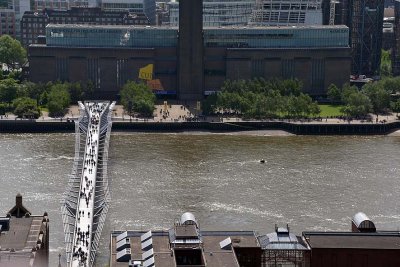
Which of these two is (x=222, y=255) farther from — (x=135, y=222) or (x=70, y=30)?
(x=70, y=30)

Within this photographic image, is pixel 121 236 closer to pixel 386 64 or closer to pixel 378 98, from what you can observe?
pixel 378 98

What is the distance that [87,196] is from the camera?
44406mm

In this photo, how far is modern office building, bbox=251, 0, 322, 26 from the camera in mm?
101062

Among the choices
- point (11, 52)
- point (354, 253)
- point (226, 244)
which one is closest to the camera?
point (354, 253)

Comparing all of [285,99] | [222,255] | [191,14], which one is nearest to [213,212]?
[222,255]

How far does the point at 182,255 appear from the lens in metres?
33.8

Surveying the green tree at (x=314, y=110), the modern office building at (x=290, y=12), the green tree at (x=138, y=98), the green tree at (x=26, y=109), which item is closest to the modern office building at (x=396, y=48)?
the modern office building at (x=290, y=12)

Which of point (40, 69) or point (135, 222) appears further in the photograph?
point (40, 69)

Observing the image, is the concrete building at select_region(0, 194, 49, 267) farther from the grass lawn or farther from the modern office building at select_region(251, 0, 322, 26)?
the modern office building at select_region(251, 0, 322, 26)

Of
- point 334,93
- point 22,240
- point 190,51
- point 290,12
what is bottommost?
point 334,93

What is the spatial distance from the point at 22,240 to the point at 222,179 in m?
24.8

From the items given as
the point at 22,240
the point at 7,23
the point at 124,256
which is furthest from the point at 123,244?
the point at 7,23

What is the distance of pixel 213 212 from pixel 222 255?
15.7 m

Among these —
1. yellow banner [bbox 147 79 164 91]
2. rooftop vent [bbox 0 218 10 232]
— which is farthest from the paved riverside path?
yellow banner [bbox 147 79 164 91]
